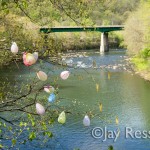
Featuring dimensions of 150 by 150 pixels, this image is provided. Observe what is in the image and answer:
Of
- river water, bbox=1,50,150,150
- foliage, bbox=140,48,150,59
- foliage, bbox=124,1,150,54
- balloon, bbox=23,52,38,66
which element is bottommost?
river water, bbox=1,50,150,150

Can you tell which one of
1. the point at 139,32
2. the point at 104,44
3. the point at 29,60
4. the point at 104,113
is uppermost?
the point at 29,60

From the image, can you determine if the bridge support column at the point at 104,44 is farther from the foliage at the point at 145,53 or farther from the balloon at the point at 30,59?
the balloon at the point at 30,59

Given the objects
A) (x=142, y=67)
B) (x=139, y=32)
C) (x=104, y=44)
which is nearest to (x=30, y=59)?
(x=142, y=67)

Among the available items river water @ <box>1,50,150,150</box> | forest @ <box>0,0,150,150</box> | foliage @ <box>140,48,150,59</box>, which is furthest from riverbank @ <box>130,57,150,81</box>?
river water @ <box>1,50,150,150</box>

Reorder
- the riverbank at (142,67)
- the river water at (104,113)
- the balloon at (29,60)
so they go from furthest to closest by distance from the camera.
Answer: the riverbank at (142,67) → the river water at (104,113) → the balloon at (29,60)

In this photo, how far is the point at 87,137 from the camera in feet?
47.9

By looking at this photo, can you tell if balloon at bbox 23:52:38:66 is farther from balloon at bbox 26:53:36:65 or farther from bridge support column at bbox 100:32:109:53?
bridge support column at bbox 100:32:109:53

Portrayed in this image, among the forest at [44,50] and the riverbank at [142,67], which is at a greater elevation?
the forest at [44,50]

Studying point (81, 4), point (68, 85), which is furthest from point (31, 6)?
point (68, 85)

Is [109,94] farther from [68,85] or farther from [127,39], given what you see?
[127,39]

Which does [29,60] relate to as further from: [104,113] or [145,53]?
[145,53]

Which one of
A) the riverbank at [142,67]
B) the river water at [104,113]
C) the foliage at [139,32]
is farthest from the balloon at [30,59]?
the foliage at [139,32]

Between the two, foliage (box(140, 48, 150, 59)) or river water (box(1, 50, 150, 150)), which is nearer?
river water (box(1, 50, 150, 150))

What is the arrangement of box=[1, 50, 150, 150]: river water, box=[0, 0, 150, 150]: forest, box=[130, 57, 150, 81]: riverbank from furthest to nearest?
1. box=[130, 57, 150, 81]: riverbank
2. box=[1, 50, 150, 150]: river water
3. box=[0, 0, 150, 150]: forest
